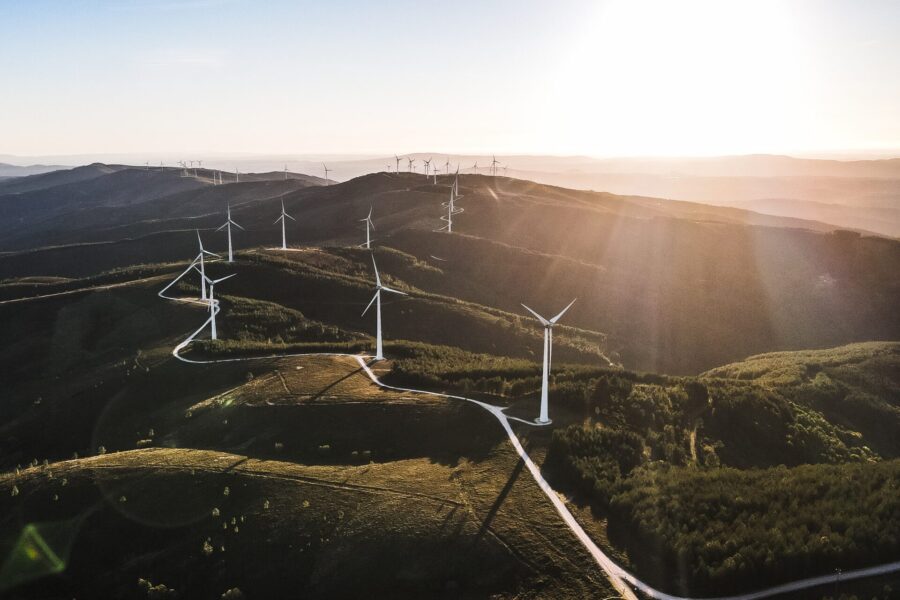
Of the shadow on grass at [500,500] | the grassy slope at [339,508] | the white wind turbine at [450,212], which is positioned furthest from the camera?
the white wind turbine at [450,212]

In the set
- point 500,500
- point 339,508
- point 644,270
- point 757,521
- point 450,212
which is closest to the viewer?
point 757,521

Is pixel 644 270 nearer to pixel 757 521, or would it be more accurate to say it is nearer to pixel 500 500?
pixel 757 521

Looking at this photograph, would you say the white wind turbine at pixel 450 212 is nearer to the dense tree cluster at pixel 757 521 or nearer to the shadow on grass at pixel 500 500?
the shadow on grass at pixel 500 500

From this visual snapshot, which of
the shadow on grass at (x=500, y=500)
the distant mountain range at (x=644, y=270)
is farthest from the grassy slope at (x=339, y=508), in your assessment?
the distant mountain range at (x=644, y=270)

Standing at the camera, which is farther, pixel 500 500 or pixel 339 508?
pixel 500 500

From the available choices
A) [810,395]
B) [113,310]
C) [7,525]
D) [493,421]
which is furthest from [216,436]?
[810,395]

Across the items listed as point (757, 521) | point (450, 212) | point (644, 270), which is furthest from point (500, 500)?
point (450, 212)

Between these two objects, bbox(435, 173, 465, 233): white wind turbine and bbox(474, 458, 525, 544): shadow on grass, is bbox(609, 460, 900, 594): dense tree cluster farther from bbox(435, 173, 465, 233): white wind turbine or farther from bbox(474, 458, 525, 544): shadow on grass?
bbox(435, 173, 465, 233): white wind turbine

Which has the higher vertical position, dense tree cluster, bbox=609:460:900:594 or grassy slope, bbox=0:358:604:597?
dense tree cluster, bbox=609:460:900:594

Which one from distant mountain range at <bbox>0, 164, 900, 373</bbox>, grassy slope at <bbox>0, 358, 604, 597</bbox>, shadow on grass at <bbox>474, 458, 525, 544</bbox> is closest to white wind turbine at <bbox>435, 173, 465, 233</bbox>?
distant mountain range at <bbox>0, 164, 900, 373</bbox>

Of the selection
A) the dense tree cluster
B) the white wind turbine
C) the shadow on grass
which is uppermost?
the white wind turbine

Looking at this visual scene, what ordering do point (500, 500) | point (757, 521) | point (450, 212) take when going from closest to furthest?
point (757, 521) → point (500, 500) → point (450, 212)

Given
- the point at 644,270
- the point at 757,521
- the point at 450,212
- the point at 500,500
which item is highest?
the point at 450,212

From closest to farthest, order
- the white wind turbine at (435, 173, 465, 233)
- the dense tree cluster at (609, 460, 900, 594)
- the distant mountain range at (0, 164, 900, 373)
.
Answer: the dense tree cluster at (609, 460, 900, 594) → the distant mountain range at (0, 164, 900, 373) → the white wind turbine at (435, 173, 465, 233)
